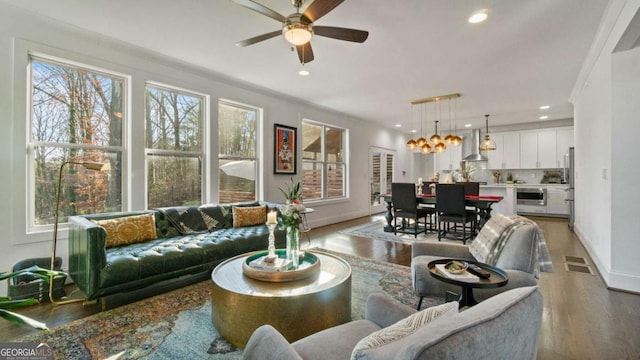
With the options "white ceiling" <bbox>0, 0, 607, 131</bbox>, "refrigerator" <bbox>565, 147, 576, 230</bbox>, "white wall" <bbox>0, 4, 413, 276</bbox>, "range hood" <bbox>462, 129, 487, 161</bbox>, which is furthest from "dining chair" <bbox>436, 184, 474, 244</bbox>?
"range hood" <bbox>462, 129, 487, 161</bbox>

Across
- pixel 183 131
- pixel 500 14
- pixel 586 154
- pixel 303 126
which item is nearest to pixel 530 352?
pixel 500 14

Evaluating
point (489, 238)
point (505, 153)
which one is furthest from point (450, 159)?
point (489, 238)

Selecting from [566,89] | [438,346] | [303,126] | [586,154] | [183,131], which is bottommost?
[438,346]

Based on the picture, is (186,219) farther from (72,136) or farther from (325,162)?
(325,162)

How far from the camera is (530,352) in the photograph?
2.88 feet

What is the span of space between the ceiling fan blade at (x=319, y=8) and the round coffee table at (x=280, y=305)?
2.05m

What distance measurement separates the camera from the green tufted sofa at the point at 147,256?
2480mm

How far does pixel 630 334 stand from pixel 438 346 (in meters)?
2.64

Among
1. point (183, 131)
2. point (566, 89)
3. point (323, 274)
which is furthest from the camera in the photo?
point (566, 89)

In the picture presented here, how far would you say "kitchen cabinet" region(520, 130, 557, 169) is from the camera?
780 centimetres

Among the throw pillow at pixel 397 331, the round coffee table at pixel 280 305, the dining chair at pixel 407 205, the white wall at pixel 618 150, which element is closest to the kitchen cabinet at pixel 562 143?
the dining chair at pixel 407 205

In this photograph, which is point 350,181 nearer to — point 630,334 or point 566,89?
point 566,89

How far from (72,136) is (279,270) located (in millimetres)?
2928

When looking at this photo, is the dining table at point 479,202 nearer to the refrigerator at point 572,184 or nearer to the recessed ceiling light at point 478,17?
the refrigerator at point 572,184
